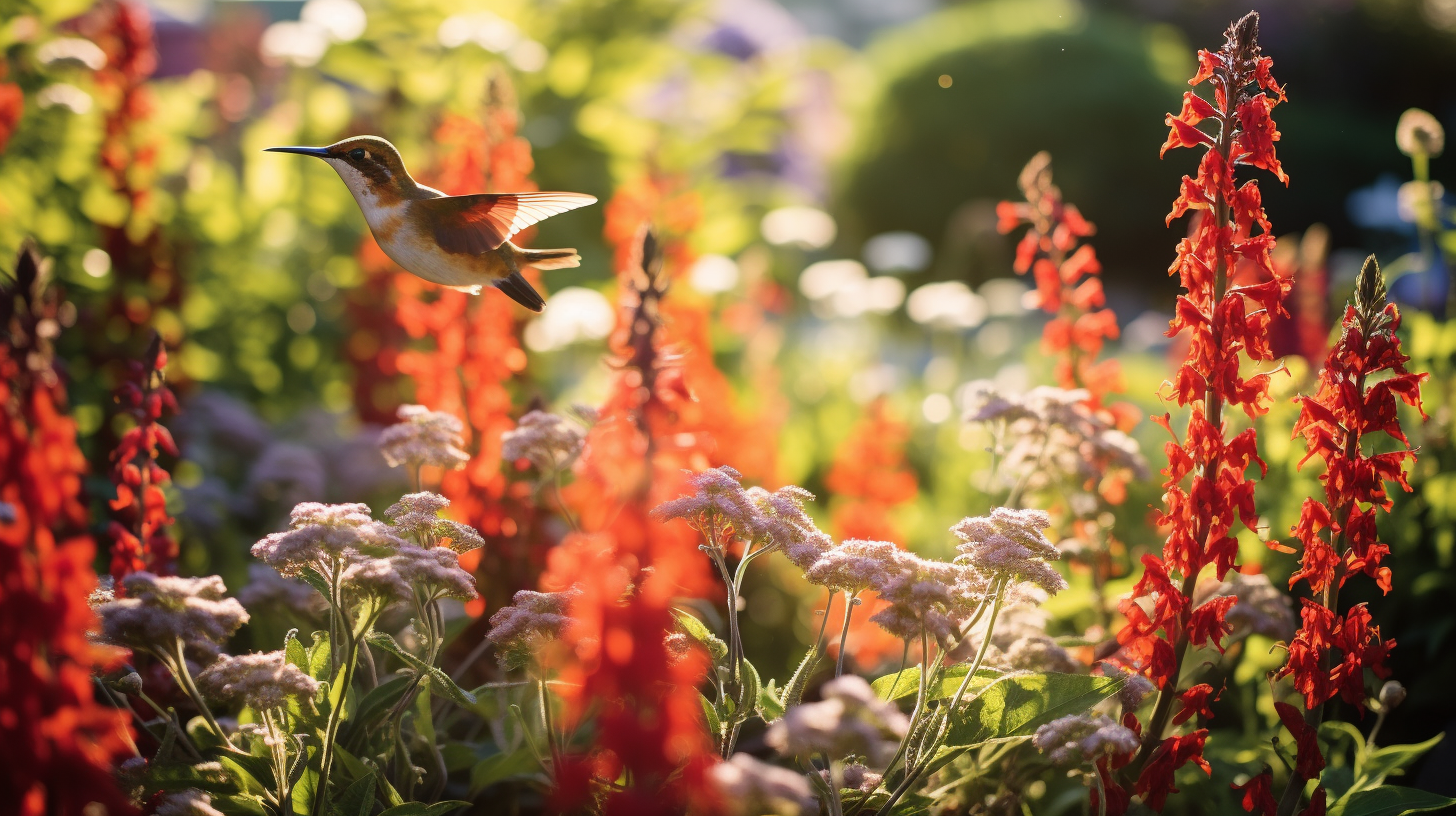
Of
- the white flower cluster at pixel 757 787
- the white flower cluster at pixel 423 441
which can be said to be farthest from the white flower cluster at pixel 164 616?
the white flower cluster at pixel 757 787

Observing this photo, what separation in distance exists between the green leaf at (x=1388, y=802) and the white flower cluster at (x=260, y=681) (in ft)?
6.39

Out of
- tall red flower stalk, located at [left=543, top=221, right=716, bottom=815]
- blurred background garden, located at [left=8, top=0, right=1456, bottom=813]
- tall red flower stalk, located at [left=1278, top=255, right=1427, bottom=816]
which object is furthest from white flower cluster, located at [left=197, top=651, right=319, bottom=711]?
tall red flower stalk, located at [left=1278, top=255, right=1427, bottom=816]

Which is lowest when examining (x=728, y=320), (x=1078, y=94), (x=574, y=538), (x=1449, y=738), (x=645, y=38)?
(x=1449, y=738)

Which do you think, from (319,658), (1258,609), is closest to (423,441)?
(319,658)

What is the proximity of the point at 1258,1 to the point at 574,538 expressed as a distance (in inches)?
758

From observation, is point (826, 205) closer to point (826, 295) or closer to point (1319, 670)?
point (826, 295)

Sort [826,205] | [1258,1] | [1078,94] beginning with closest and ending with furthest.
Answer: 1. [1078,94]
2. [826,205]
3. [1258,1]

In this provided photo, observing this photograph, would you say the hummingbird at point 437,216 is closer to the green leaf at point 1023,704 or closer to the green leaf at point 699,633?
the green leaf at point 699,633

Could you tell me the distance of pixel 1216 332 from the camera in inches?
68.5

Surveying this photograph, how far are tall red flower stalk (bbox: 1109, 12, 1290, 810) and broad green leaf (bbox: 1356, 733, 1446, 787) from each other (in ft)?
→ 2.46

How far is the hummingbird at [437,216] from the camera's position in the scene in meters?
1.62

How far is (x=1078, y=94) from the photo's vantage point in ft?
43.7

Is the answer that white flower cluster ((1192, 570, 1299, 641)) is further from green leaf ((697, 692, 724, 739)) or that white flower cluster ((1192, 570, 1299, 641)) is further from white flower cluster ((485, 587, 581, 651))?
white flower cluster ((485, 587, 581, 651))

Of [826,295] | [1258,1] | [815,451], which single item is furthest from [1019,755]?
[1258,1]
